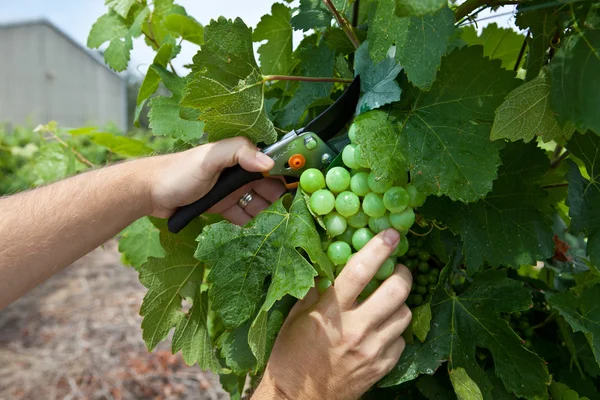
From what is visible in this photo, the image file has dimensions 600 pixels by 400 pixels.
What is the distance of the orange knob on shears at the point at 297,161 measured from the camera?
703 millimetres

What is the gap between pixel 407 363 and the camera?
27.6 inches

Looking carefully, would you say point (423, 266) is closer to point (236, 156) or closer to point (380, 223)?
point (380, 223)

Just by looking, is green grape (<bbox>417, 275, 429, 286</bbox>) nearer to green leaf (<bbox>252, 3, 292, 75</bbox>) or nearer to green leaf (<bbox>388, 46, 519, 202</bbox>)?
green leaf (<bbox>388, 46, 519, 202</bbox>)

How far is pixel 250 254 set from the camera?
664 mm

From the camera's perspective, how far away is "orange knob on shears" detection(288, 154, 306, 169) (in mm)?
703

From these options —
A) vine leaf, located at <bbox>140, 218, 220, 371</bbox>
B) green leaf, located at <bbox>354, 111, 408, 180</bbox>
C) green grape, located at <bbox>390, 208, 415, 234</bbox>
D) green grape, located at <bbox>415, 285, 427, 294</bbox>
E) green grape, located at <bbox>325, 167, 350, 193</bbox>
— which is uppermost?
green leaf, located at <bbox>354, 111, 408, 180</bbox>

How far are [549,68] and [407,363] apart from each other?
0.41 m

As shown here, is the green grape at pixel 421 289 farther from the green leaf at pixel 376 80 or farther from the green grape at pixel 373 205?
the green leaf at pixel 376 80

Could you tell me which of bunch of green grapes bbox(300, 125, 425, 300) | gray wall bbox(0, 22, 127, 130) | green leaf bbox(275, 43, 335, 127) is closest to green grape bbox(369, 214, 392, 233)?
bunch of green grapes bbox(300, 125, 425, 300)

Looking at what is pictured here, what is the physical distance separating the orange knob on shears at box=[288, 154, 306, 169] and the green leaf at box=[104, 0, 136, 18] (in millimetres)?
609

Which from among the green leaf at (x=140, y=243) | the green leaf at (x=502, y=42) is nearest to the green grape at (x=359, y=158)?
the green leaf at (x=502, y=42)

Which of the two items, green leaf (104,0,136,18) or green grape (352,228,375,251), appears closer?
green grape (352,228,375,251)

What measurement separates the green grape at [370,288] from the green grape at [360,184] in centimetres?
13

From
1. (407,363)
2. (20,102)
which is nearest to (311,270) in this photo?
(407,363)
